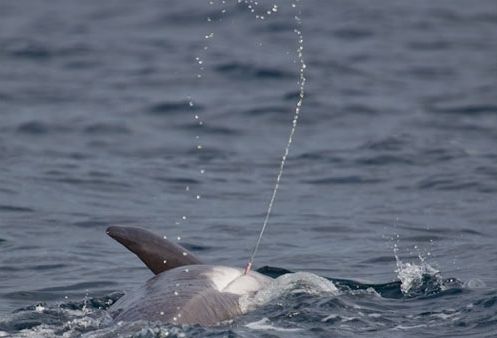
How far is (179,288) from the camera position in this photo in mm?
10164

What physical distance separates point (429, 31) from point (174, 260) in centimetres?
2284

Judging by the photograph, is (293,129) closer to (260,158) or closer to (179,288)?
(260,158)

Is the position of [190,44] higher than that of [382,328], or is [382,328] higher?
[190,44]

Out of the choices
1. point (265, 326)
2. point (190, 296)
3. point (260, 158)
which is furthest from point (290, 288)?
point (260, 158)

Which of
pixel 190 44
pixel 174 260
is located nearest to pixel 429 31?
pixel 190 44

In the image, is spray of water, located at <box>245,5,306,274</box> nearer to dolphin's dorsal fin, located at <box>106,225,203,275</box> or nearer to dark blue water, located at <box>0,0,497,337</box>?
dark blue water, located at <box>0,0,497,337</box>

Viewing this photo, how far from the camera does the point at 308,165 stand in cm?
1977

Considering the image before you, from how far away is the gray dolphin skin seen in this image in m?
9.64

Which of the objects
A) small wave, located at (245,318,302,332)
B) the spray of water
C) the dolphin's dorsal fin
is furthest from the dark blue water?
the dolphin's dorsal fin

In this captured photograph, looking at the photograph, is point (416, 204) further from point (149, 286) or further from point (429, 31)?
point (429, 31)

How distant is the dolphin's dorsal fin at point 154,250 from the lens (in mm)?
11156

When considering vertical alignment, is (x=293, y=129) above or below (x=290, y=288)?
above

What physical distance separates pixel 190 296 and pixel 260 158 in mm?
10532

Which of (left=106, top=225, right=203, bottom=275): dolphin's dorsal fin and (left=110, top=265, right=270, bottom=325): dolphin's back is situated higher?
(left=106, top=225, right=203, bottom=275): dolphin's dorsal fin
